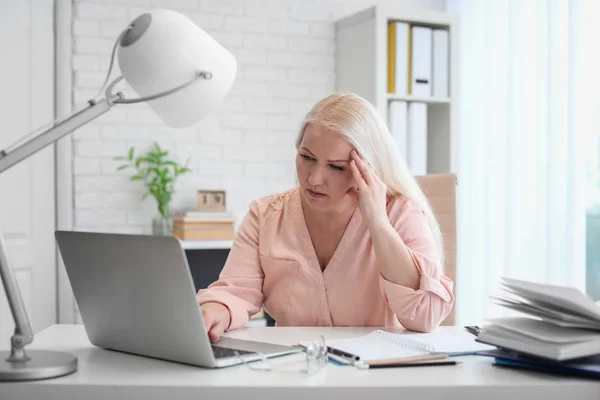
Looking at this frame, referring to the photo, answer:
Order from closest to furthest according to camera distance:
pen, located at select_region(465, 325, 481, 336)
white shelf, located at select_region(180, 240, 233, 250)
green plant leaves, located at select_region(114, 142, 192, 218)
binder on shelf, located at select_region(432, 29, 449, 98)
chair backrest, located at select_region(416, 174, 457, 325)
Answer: pen, located at select_region(465, 325, 481, 336), chair backrest, located at select_region(416, 174, 457, 325), white shelf, located at select_region(180, 240, 233, 250), green plant leaves, located at select_region(114, 142, 192, 218), binder on shelf, located at select_region(432, 29, 449, 98)

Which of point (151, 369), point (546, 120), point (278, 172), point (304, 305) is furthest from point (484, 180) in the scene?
point (151, 369)

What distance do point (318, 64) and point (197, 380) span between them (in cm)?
270

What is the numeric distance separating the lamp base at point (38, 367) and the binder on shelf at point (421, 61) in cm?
249

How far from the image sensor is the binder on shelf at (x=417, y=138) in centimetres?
330

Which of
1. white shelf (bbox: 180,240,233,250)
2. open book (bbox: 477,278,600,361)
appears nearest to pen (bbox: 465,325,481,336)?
open book (bbox: 477,278,600,361)

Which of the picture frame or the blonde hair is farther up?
the blonde hair

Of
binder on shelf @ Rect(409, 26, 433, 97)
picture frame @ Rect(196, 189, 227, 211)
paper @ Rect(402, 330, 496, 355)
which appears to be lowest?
paper @ Rect(402, 330, 496, 355)

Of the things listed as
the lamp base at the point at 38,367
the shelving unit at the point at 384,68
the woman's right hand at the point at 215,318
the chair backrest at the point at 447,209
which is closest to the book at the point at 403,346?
the woman's right hand at the point at 215,318

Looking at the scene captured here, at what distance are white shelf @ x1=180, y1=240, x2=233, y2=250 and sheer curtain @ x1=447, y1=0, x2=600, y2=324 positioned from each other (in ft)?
3.75

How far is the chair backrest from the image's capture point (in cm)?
215

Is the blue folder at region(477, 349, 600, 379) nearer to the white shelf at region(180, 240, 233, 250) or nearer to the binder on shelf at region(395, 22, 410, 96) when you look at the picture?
Answer: the white shelf at region(180, 240, 233, 250)

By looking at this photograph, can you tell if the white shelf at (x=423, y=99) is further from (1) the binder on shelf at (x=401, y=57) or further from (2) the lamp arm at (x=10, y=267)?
(2) the lamp arm at (x=10, y=267)

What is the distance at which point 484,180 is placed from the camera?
3.22 m

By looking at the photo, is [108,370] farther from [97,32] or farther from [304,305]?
[97,32]
